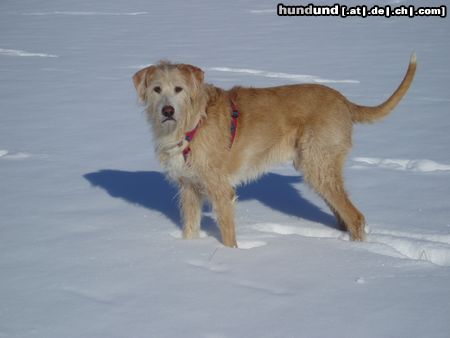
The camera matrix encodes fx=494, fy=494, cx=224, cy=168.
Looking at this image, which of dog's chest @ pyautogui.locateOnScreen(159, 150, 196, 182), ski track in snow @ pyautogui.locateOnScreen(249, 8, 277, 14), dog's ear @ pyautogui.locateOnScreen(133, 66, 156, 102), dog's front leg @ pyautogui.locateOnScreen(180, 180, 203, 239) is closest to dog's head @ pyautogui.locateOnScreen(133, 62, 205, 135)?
dog's ear @ pyautogui.locateOnScreen(133, 66, 156, 102)

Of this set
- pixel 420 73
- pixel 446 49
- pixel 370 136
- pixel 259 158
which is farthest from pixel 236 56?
pixel 259 158

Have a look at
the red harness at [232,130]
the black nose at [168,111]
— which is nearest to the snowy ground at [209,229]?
the red harness at [232,130]

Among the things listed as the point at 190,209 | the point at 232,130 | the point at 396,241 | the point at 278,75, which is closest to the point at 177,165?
the point at 190,209

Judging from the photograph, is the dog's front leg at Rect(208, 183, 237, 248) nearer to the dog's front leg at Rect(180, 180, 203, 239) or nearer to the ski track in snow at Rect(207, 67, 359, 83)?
the dog's front leg at Rect(180, 180, 203, 239)

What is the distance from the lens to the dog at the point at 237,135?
4.10 m

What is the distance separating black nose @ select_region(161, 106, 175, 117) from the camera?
12.7 feet

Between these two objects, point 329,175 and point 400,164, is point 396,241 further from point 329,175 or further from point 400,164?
point 400,164

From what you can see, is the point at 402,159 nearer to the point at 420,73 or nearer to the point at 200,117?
the point at 200,117

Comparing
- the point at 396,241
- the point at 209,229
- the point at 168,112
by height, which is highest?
the point at 168,112

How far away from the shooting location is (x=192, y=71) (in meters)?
4.11

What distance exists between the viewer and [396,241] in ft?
13.4

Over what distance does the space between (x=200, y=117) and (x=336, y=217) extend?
160 cm

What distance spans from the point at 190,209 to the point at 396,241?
176 centimetres

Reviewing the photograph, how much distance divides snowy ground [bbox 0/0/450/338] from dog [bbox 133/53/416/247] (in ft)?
1.16
